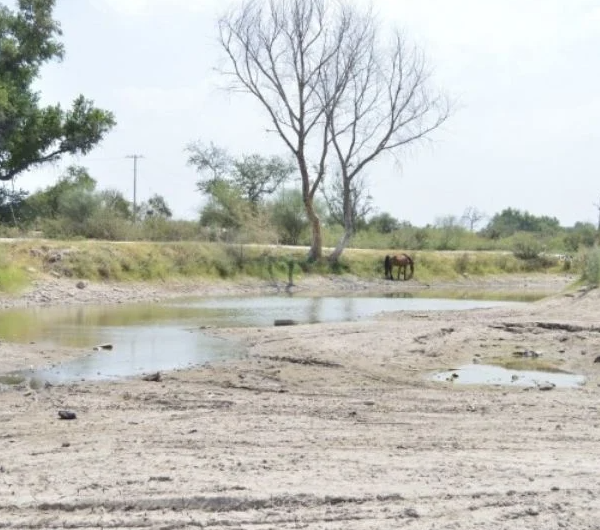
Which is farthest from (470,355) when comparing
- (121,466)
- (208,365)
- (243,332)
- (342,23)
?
(342,23)

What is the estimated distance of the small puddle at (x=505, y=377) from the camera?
12805 mm

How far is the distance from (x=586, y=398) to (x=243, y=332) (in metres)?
9.92

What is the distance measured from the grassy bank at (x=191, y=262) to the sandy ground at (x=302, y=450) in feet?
55.4

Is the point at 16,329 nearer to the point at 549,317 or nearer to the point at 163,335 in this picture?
the point at 163,335

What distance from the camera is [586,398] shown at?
11.1m

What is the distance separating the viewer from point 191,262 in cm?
3778

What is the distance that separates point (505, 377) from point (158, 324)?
1125 cm

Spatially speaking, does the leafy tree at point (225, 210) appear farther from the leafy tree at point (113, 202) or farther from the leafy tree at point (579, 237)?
the leafy tree at point (579, 237)

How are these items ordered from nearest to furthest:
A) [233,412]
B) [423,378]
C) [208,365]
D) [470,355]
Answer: [233,412], [423,378], [208,365], [470,355]

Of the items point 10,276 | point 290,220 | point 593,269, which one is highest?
point 290,220

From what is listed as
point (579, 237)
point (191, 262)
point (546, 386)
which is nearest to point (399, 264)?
point (191, 262)

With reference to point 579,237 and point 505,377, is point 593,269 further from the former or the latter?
point 579,237

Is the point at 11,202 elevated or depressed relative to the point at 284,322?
elevated

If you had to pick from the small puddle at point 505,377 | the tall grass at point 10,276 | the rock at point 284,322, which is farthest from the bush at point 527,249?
the small puddle at point 505,377
